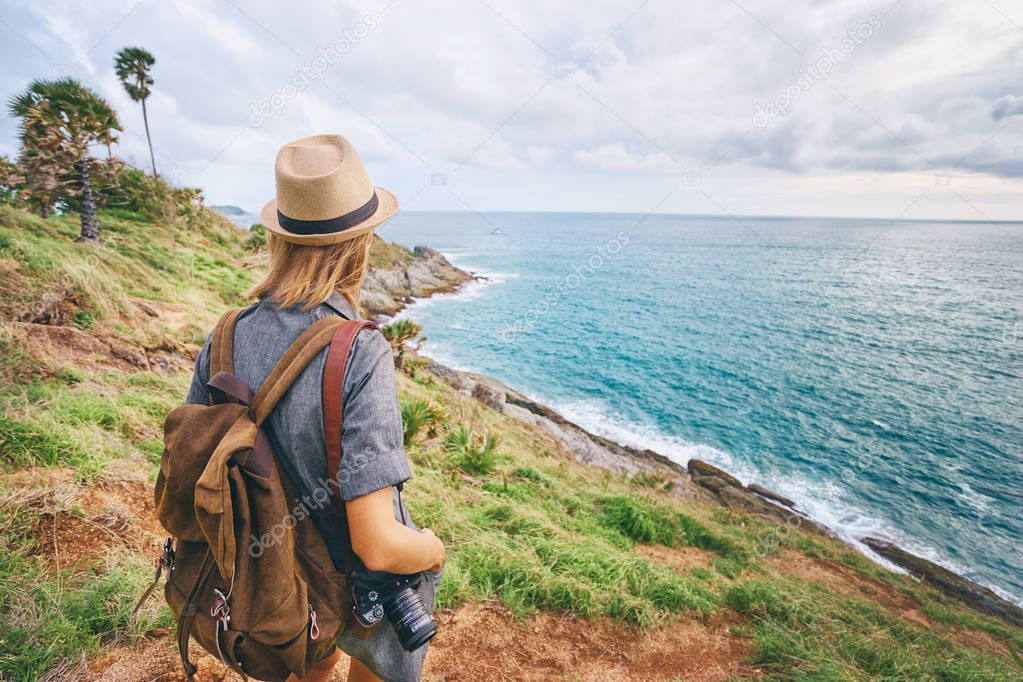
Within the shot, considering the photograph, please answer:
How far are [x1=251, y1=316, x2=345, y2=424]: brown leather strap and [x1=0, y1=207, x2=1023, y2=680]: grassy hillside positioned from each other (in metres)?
2.50

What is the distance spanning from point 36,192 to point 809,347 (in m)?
40.4

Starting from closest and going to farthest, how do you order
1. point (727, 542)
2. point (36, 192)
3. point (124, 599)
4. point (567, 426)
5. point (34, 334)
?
point (124, 599), point (34, 334), point (727, 542), point (36, 192), point (567, 426)


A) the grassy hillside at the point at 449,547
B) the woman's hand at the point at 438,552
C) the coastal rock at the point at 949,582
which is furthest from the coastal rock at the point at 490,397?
the woman's hand at the point at 438,552

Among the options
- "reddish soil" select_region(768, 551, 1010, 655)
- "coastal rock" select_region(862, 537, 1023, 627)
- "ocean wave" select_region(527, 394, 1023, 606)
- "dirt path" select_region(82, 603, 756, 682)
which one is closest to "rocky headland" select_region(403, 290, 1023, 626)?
"coastal rock" select_region(862, 537, 1023, 627)

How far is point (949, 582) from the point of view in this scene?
495 inches

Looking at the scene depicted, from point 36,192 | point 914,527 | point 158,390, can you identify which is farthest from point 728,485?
point 36,192

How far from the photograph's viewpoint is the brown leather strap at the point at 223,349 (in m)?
1.45

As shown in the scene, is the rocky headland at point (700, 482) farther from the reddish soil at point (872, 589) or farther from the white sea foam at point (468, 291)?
the white sea foam at point (468, 291)

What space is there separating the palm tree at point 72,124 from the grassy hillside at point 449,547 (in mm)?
3612

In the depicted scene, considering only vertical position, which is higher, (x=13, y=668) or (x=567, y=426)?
(x=13, y=668)

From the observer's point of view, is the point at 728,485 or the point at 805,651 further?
the point at 728,485

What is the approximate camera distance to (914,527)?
49.6 ft

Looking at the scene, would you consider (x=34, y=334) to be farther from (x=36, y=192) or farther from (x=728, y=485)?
(x=728, y=485)

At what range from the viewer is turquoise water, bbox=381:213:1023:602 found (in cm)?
1636
